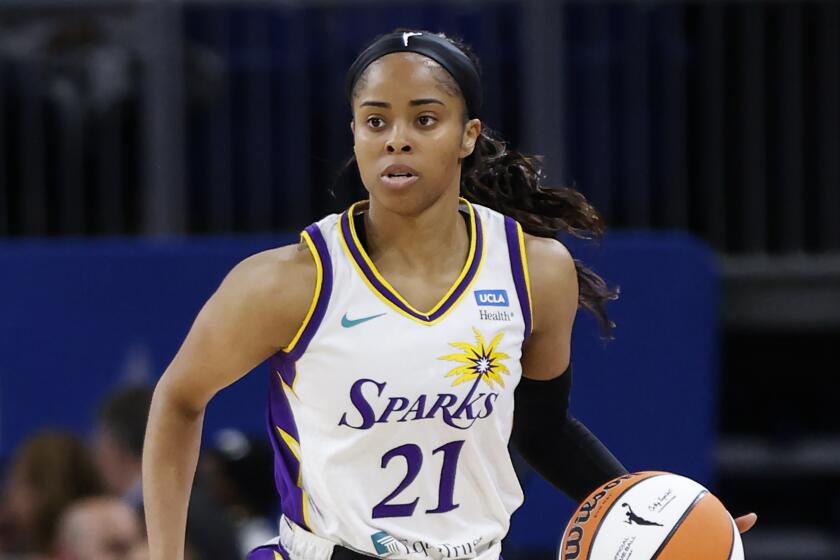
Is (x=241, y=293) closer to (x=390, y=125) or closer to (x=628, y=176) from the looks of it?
(x=390, y=125)

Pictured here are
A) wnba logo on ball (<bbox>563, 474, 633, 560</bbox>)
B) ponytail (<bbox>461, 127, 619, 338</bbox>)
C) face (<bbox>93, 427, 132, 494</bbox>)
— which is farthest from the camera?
face (<bbox>93, 427, 132, 494</bbox>)

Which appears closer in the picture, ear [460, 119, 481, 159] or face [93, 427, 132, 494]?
ear [460, 119, 481, 159]

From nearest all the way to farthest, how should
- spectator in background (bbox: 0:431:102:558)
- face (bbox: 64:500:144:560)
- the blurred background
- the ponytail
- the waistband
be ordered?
1. the waistband
2. the ponytail
3. face (bbox: 64:500:144:560)
4. spectator in background (bbox: 0:431:102:558)
5. the blurred background

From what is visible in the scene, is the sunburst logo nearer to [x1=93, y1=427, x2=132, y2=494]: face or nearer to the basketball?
the basketball

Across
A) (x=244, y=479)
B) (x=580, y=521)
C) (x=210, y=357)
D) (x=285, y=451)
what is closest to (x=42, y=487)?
(x=244, y=479)

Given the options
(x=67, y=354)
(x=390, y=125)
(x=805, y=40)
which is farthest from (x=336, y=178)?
(x=805, y=40)

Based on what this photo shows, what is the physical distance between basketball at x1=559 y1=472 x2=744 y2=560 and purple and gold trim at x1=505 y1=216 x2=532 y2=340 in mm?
423

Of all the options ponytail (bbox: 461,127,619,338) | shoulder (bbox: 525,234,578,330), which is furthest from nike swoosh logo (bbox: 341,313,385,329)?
ponytail (bbox: 461,127,619,338)

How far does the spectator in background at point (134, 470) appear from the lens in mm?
5965

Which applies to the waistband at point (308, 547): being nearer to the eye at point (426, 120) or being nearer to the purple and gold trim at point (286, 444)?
the purple and gold trim at point (286, 444)

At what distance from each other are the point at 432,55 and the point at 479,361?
634 millimetres

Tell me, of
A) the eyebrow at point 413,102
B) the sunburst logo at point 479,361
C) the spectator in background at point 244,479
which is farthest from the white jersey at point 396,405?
the spectator in background at point 244,479

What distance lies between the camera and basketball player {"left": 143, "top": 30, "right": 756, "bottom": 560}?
313cm

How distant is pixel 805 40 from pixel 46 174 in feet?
11.9
